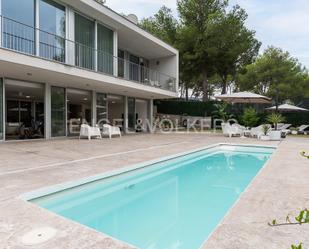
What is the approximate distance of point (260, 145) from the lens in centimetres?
1095

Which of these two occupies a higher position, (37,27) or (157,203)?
(37,27)

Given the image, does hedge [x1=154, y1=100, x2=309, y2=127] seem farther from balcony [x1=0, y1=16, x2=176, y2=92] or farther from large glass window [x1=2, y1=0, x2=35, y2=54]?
large glass window [x1=2, y1=0, x2=35, y2=54]

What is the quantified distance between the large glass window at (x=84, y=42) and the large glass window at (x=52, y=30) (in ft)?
2.39

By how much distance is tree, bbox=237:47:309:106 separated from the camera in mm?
25375

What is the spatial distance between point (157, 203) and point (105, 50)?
10513mm

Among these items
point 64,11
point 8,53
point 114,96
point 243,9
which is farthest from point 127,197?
point 243,9

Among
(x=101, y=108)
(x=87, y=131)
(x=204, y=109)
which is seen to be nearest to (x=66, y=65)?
(x=87, y=131)

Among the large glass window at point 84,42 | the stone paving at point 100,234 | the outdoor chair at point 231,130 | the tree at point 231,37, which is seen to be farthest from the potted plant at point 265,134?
the tree at point 231,37

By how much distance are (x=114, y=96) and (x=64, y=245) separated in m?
15.0

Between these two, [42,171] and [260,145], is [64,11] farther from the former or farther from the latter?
[260,145]

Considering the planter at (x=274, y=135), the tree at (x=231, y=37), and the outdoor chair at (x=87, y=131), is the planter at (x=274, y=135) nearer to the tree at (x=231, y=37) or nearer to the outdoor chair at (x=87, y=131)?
the outdoor chair at (x=87, y=131)

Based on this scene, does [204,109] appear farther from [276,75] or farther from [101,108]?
[101,108]

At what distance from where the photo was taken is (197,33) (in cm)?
2383

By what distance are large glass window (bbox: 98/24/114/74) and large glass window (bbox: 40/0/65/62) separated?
6.89 feet
